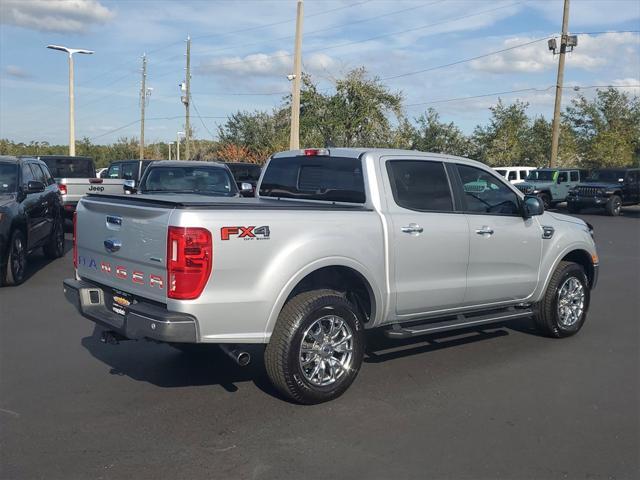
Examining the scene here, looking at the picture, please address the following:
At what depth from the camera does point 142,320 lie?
4516 millimetres

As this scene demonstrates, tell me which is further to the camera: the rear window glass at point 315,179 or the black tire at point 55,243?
the black tire at point 55,243

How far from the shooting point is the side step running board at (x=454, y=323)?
18.3 ft

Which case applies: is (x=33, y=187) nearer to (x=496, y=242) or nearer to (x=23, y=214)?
(x=23, y=214)

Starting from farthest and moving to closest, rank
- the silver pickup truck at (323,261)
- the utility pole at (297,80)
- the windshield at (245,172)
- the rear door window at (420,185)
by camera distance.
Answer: the utility pole at (297,80)
the windshield at (245,172)
the rear door window at (420,185)
the silver pickup truck at (323,261)

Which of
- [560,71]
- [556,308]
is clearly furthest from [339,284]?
[560,71]

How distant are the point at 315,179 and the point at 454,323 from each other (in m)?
1.83

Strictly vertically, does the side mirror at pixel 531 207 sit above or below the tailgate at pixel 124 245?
above

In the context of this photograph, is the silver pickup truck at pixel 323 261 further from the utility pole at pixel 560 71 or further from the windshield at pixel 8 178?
the utility pole at pixel 560 71

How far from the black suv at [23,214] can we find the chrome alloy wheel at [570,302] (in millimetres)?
Result: 7041

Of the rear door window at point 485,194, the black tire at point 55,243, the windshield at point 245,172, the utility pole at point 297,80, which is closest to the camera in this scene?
the rear door window at point 485,194

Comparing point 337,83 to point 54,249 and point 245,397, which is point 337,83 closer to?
point 54,249

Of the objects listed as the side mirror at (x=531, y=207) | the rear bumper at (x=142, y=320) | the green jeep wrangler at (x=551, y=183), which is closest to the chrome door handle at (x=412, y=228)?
the side mirror at (x=531, y=207)

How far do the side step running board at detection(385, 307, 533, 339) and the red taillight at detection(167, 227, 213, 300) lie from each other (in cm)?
184

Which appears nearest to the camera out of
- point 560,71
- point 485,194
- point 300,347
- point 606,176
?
point 300,347
